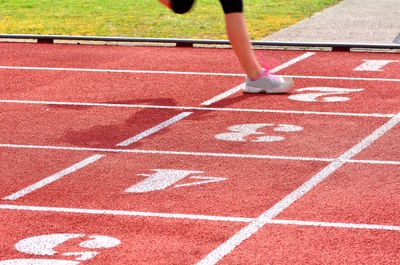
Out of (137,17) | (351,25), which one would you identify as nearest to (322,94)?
(351,25)

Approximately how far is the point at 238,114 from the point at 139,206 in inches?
117

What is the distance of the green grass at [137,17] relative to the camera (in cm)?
1504

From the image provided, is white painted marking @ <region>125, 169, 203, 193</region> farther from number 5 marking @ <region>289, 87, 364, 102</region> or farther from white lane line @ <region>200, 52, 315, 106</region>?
number 5 marking @ <region>289, 87, 364, 102</region>

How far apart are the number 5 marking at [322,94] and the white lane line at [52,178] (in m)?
2.76

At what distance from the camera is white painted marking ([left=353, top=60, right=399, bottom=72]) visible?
1166 centimetres

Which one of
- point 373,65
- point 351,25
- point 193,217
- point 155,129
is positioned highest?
point 193,217

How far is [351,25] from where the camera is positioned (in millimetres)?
15359

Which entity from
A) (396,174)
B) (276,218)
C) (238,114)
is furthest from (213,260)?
(238,114)

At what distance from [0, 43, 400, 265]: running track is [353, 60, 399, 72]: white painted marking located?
3cm

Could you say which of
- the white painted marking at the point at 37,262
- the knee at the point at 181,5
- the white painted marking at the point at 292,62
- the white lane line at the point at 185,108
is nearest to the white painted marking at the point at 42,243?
the white painted marking at the point at 37,262

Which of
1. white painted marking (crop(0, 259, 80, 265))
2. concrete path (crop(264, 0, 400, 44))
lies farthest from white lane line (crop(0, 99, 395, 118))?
concrete path (crop(264, 0, 400, 44))

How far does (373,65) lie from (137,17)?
5473mm

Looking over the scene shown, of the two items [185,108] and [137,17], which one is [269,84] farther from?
[137,17]

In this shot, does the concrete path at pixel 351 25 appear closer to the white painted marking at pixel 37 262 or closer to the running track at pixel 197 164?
the running track at pixel 197 164
